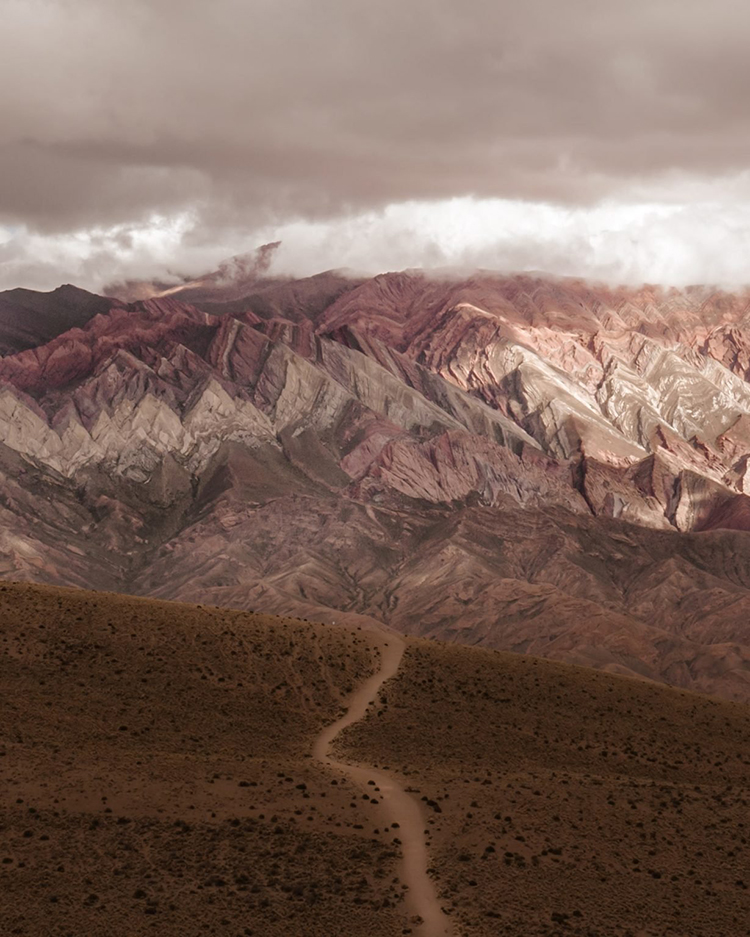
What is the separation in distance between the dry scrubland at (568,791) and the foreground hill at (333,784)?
0.25 meters

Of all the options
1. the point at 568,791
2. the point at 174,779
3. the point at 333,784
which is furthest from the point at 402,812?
the point at 174,779

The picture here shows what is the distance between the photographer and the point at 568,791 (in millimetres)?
89938

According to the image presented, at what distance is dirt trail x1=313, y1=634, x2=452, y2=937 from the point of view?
2704 inches

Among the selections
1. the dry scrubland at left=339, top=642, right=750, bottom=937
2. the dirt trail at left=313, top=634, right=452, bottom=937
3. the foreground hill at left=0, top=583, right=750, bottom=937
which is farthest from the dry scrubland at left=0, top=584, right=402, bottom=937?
the dry scrubland at left=339, top=642, right=750, bottom=937

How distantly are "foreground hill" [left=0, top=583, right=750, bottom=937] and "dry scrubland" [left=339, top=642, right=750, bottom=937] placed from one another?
0.25 meters

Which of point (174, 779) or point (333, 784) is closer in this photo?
point (174, 779)

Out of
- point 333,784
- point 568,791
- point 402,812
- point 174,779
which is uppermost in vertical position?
point 174,779

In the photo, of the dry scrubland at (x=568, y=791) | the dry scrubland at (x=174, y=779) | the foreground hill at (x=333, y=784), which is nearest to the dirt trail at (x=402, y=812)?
the foreground hill at (x=333, y=784)

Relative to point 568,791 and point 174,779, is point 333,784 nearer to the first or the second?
point 174,779

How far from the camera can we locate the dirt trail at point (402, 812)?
225 feet

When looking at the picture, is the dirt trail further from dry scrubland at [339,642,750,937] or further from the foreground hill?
dry scrubland at [339,642,750,937]

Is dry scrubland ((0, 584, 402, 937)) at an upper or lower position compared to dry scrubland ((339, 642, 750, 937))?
upper

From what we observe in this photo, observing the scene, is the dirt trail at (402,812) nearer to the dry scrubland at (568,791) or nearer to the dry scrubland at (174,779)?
the dry scrubland at (568,791)

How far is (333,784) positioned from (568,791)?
56.2ft
